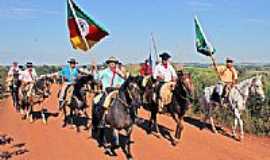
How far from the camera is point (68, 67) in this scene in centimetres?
1723

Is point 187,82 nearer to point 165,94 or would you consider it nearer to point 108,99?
point 165,94

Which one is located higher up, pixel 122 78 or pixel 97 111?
pixel 122 78

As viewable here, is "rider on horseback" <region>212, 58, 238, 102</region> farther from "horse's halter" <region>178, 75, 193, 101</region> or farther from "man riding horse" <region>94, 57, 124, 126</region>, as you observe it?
"man riding horse" <region>94, 57, 124, 126</region>

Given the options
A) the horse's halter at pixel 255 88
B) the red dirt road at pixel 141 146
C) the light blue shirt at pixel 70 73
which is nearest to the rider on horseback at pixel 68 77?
the light blue shirt at pixel 70 73

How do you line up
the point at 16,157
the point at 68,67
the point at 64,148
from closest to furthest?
the point at 16,157 < the point at 64,148 < the point at 68,67

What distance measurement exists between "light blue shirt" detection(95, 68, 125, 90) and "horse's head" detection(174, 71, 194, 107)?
1937mm

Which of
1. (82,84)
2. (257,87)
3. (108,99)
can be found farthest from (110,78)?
(257,87)

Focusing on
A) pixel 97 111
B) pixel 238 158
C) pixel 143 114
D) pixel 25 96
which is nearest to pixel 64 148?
pixel 97 111

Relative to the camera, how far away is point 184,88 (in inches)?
559

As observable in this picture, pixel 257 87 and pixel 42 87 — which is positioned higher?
pixel 257 87

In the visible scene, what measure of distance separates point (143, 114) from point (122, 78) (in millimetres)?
8737

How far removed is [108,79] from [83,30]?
87.2 inches

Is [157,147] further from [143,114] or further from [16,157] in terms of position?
[143,114]

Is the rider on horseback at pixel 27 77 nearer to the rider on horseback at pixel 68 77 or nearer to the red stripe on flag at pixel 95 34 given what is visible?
the rider on horseback at pixel 68 77
